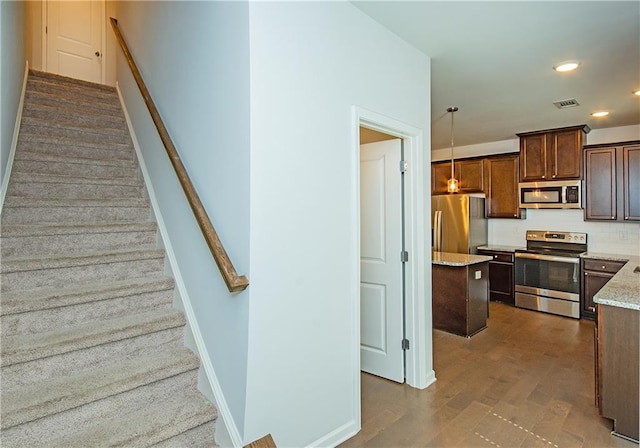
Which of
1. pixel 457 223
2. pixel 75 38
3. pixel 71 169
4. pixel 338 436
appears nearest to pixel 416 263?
pixel 338 436

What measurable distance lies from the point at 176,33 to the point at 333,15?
125 centimetres

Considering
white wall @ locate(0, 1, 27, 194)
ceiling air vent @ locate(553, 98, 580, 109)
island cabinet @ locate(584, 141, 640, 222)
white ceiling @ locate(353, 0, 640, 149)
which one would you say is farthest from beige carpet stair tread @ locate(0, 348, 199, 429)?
island cabinet @ locate(584, 141, 640, 222)

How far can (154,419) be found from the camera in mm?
1817

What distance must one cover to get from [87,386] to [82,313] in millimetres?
501

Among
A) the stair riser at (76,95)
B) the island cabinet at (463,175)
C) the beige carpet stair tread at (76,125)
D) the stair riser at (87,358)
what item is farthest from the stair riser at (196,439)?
the island cabinet at (463,175)

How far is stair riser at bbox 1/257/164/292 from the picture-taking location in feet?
6.95

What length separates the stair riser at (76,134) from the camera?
3150mm

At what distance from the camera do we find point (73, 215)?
273cm

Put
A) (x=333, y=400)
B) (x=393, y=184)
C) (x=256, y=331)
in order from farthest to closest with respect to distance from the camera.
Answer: (x=393, y=184) < (x=333, y=400) < (x=256, y=331)

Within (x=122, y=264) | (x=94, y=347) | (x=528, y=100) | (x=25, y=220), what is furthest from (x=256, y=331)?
(x=528, y=100)

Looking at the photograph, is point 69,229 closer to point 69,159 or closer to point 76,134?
point 69,159

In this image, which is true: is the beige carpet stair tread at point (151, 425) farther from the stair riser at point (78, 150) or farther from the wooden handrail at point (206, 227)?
the stair riser at point (78, 150)

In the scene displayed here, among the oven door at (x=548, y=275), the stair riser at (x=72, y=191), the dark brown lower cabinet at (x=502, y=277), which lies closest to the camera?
the stair riser at (x=72, y=191)

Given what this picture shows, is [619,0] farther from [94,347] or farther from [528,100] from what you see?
[94,347]
